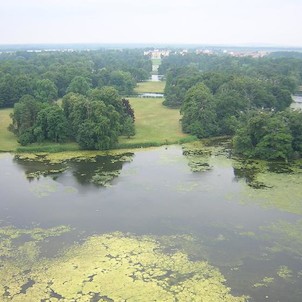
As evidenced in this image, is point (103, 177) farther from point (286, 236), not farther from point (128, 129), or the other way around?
point (286, 236)

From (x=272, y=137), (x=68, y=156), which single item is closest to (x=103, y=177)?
(x=68, y=156)

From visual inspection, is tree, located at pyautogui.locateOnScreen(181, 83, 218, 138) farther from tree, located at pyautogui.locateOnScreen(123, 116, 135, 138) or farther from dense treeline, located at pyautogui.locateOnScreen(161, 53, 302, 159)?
tree, located at pyautogui.locateOnScreen(123, 116, 135, 138)

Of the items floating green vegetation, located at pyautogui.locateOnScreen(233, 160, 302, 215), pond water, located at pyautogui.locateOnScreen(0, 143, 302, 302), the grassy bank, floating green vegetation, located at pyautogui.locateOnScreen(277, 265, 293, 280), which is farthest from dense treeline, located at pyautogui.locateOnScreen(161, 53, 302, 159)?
floating green vegetation, located at pyautogui.locateOnScreen(277, 265, 293, 280)

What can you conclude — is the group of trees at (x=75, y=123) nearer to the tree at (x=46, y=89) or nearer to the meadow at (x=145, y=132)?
the meadow at (x=145, y=132)

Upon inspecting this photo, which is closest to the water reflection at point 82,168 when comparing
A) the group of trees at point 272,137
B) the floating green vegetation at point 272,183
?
the floating green vegetation at point 272,183

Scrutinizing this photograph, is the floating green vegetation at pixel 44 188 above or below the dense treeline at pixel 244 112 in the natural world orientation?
below

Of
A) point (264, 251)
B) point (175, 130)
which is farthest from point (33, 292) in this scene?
point (175, 130)
